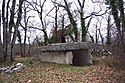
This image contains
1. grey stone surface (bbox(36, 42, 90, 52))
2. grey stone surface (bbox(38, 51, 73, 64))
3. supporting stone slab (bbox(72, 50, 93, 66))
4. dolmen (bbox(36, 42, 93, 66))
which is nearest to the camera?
grey stone surface (bbox(36, 42, 90, 52))

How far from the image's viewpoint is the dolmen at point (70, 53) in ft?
45.1

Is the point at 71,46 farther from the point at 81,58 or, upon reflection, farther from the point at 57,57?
the point at 57,57

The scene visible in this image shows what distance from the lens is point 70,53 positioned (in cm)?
1405

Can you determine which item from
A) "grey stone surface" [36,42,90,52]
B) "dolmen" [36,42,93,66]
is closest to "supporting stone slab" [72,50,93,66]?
"dolmen" [36,42,93,66]

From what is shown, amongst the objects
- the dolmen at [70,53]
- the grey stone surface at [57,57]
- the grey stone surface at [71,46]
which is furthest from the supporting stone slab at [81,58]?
the grey stone surface at [71,46]

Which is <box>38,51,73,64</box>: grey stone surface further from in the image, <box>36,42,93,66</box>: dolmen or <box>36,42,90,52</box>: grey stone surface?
<box>36,42,90,52</box>: grey stone surface

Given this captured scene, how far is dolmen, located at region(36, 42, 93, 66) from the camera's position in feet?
45.1

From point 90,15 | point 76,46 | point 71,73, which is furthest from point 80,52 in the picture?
point 90,15

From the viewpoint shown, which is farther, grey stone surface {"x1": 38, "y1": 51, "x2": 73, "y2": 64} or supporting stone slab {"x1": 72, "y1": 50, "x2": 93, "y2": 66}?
supporting stone slab {"x1": 72, "y1": 50, "x2": 93, "y2": 66}

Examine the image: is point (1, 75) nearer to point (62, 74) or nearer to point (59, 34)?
point (62, 74)

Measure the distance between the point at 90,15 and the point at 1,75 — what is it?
58.8ft

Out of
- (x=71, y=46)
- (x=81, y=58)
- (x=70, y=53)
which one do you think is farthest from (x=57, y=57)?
(x=71, y=46)

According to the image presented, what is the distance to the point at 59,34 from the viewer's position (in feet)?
99.8

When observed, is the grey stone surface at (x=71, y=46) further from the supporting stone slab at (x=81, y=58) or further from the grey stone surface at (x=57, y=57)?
the supporting stone slab at (x=81, y=58)
